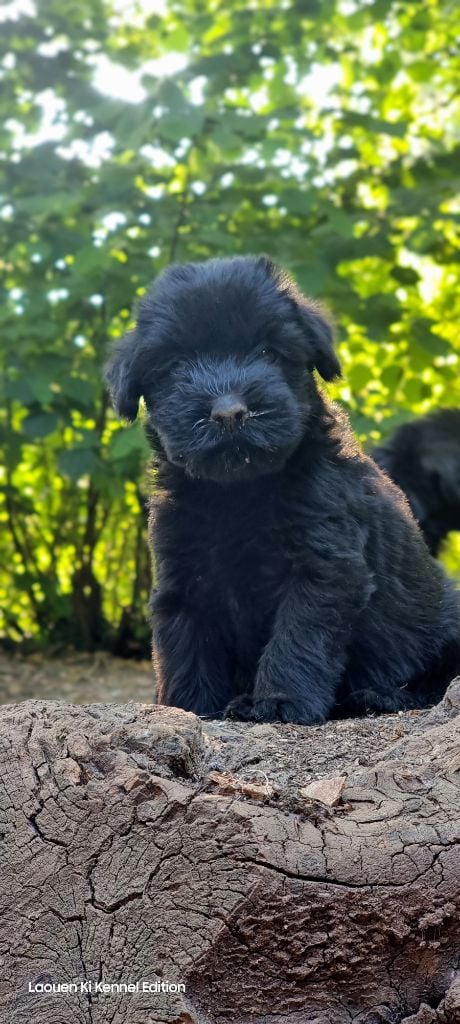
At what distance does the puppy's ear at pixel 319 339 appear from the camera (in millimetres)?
3936

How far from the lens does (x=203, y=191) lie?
7148 millimetres

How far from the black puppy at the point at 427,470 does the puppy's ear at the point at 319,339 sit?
311 centimetres

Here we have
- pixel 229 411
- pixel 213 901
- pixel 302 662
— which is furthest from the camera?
pixel 302 662

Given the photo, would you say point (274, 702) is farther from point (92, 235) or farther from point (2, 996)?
point (92, 235)

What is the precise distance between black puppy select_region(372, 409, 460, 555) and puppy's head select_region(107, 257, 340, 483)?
3215mm

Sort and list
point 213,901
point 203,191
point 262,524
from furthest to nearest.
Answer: point 203,191, point 262,524, point 213,901

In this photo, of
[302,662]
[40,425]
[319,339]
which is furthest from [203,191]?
Answer: [302,662]

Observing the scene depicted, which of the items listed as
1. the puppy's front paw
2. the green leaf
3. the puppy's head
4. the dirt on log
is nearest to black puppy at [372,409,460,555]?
the green leaf

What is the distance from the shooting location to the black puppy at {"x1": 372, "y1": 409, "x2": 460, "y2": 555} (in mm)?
7180

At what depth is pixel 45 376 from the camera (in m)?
7.01

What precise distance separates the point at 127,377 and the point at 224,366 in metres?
0.41

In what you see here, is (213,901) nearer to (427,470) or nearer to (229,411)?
(229,411)

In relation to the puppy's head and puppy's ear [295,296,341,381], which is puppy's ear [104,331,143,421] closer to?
the puppy's head

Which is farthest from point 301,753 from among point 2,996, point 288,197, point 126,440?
point 288,197
